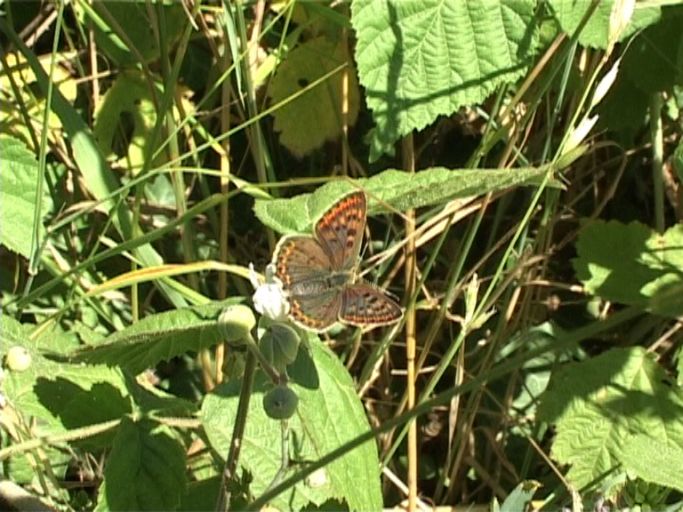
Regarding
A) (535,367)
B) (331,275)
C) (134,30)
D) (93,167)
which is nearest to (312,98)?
(134,30)

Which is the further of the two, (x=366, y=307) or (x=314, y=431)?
(x=314, y=431)

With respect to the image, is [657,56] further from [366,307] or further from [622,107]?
[366,307]

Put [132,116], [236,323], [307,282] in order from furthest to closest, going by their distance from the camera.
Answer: [132,116]
[307,282]
[236,323]

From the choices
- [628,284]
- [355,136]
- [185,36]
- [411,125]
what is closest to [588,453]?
[628,284]

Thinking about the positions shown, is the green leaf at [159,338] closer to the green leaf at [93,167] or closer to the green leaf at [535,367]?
the green leaf at [93,167]

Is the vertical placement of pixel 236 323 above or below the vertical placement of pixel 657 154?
above
